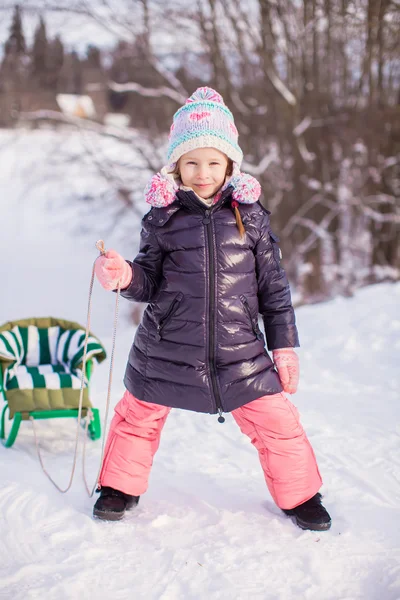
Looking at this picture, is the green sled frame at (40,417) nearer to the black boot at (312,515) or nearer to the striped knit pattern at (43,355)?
the striped knit pattern at (43,355)

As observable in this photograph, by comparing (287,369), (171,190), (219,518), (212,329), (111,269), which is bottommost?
(219,518)

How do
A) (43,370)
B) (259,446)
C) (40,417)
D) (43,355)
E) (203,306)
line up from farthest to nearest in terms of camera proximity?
(43,355)
(43,370)
(40,417)
(259,446)
(203,306)

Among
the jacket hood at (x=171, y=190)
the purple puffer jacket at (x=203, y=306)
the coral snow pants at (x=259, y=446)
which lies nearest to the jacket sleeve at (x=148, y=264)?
the purple puffer jacket at (x=203, y=306)

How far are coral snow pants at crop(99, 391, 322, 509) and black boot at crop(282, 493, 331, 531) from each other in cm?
3

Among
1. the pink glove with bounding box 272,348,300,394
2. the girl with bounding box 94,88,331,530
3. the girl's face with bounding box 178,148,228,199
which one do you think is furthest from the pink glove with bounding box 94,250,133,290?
the pink glove with bounding box 272,348,300,394

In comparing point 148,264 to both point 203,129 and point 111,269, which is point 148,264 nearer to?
point 111,269

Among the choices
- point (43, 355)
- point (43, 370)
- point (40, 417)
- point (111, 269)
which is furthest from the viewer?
point (43, 355)

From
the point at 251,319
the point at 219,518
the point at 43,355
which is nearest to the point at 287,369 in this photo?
the point at 251,319

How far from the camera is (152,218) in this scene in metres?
2.40

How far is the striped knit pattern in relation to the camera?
3.26 m

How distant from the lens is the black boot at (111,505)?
2.40m

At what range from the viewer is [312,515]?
2340 millimetres

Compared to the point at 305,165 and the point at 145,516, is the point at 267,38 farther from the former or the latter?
the point at 145,516

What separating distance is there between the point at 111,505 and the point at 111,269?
0.97 meters
